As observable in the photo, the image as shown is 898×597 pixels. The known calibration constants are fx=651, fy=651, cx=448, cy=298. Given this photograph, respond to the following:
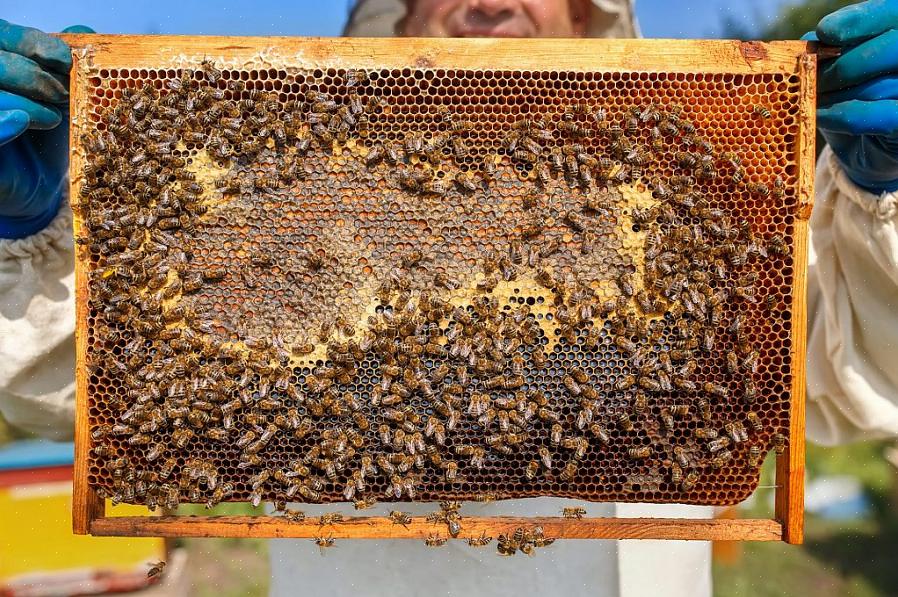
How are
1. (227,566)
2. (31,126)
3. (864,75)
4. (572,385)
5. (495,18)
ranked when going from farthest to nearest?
(227,566), (495,18), (31,126), (864,75), (572,385)

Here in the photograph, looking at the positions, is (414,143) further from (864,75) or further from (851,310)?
(851,310)

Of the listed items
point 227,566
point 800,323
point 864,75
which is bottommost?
point 227,566

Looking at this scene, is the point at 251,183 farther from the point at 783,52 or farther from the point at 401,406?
the point at 783,52

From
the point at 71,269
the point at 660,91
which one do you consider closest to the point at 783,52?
the point at 660,91

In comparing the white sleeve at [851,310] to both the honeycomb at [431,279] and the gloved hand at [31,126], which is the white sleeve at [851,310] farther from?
the gloved hand at [31,126]

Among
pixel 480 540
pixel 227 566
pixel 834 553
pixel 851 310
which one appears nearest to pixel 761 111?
pixel 851 310

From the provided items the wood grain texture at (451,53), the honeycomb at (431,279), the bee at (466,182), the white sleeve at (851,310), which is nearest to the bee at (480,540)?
the honeycomb at (431,279)
